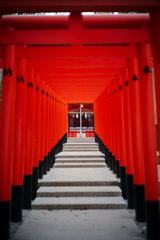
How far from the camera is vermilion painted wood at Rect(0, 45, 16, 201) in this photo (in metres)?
3.28

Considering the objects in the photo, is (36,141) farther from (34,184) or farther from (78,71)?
(78,71)

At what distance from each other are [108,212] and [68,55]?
3830 millimetres

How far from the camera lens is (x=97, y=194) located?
4.99 meters

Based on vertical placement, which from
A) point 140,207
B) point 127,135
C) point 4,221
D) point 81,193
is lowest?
point 81,193

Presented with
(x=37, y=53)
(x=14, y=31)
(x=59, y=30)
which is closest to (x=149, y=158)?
(x=59, y=30)

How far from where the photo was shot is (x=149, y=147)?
326cm

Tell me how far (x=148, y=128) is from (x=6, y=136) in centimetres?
276

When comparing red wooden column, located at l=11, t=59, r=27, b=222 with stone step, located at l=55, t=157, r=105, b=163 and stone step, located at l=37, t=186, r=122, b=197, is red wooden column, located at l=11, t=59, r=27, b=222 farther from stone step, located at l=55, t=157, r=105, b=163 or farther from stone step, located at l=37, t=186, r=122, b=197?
stone step, located at l=55, t=157, r=105, b=163

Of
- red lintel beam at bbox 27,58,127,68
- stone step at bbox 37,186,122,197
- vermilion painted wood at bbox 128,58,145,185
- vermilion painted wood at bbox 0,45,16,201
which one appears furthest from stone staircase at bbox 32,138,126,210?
red lintel beam at bbox 27,58,127,68

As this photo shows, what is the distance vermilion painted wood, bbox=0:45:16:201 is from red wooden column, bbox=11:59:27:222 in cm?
49

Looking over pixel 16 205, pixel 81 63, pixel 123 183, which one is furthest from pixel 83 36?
pixel 123 183

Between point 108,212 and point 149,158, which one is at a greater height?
point 149,158

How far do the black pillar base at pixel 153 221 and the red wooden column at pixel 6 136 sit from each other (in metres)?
2.60

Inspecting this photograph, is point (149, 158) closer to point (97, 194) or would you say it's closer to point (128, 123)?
point (128, 123)
